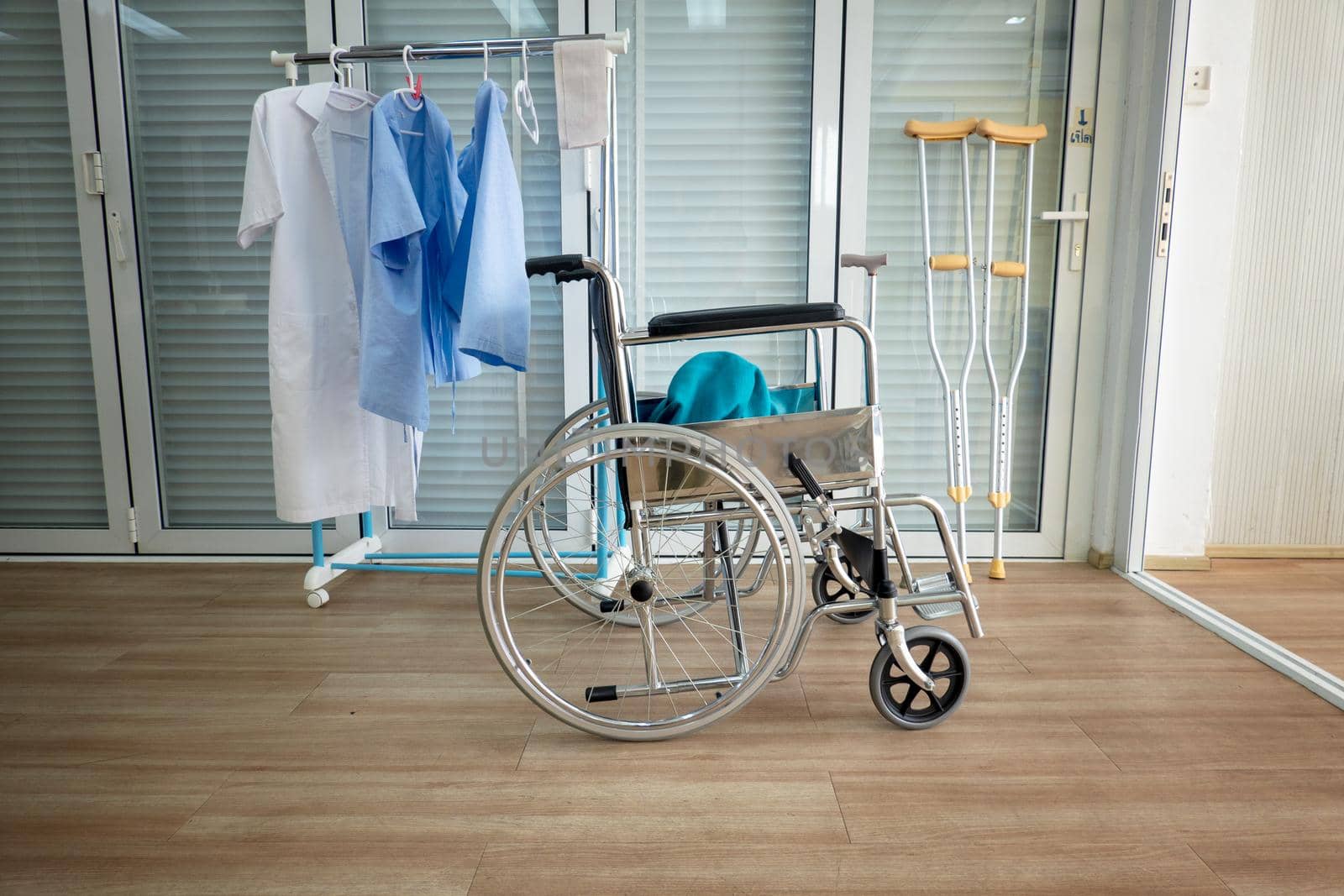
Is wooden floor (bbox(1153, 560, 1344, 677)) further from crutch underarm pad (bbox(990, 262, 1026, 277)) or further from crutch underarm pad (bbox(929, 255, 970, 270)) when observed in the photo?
crutch underarm pad (bbox(929, 255, 970, 270))

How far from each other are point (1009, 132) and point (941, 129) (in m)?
0.17

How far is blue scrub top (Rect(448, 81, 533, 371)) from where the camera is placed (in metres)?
1.78

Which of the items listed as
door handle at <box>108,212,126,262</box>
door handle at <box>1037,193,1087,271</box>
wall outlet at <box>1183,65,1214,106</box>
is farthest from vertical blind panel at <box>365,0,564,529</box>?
wall outlet at <box>1183,65,1214,106</box>

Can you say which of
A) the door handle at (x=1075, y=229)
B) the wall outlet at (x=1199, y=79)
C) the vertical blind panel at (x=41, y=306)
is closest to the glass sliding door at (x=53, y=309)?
the vertical blind panel at (x=41, y=306)

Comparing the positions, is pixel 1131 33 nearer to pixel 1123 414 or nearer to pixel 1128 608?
pixel 1123 414

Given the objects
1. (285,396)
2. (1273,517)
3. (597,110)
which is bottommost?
(1273,517)

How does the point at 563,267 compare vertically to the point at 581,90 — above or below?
below

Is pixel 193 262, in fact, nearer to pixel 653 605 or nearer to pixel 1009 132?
pixel 653 605

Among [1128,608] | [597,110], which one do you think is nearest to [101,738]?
[597,110]

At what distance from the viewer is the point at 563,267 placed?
1.42 m

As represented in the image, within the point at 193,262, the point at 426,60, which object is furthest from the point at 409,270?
the point at 193,262

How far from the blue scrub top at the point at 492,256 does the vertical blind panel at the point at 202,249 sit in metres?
0.94

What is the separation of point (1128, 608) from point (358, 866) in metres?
1.91

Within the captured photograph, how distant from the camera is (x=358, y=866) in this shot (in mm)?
1142
